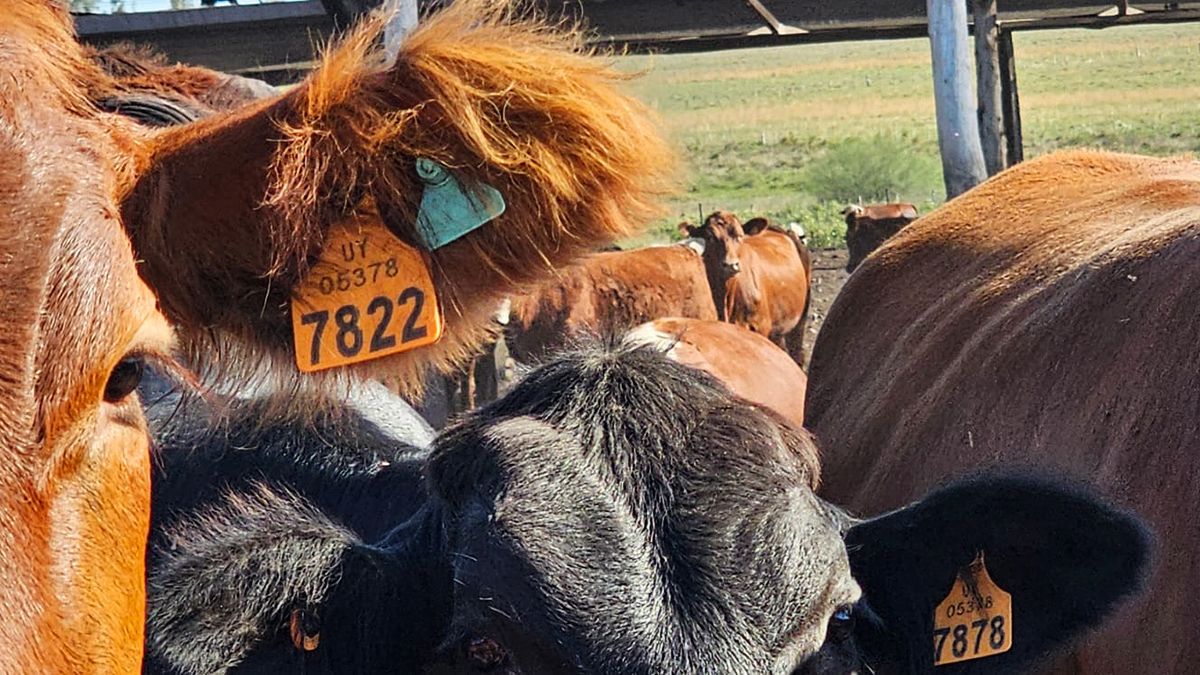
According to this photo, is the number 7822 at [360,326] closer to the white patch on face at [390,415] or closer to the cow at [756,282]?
the white patch on face at [390,415]

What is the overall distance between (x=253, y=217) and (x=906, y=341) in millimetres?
2787

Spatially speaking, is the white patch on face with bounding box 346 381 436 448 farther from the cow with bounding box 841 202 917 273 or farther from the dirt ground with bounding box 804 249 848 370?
the cow with bounding box 841 202 917 273

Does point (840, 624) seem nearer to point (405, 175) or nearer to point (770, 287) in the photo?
point (405, 175)

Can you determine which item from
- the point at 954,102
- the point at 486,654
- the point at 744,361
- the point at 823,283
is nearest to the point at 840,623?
the point at 486,654

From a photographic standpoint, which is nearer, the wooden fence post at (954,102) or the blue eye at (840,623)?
the blue eye at (840,623)

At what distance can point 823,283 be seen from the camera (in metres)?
20.0

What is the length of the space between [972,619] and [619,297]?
1135 cm

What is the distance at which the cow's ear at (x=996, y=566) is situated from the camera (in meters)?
2.78

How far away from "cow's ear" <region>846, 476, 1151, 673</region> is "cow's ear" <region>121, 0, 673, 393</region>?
85 cm

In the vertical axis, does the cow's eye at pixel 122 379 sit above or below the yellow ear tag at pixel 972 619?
above

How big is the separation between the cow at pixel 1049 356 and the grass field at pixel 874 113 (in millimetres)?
18290

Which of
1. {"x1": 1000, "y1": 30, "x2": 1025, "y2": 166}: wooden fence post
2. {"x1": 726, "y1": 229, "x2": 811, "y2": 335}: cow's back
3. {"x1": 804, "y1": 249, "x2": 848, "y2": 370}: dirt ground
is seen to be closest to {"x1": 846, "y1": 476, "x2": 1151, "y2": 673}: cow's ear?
{"x1": 1000, "y1": 30, "x2": 1025, "y2": 166}: wooden fence post

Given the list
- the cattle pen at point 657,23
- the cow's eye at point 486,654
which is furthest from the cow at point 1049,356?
the cattle pen at point 657,23

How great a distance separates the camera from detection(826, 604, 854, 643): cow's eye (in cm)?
270
